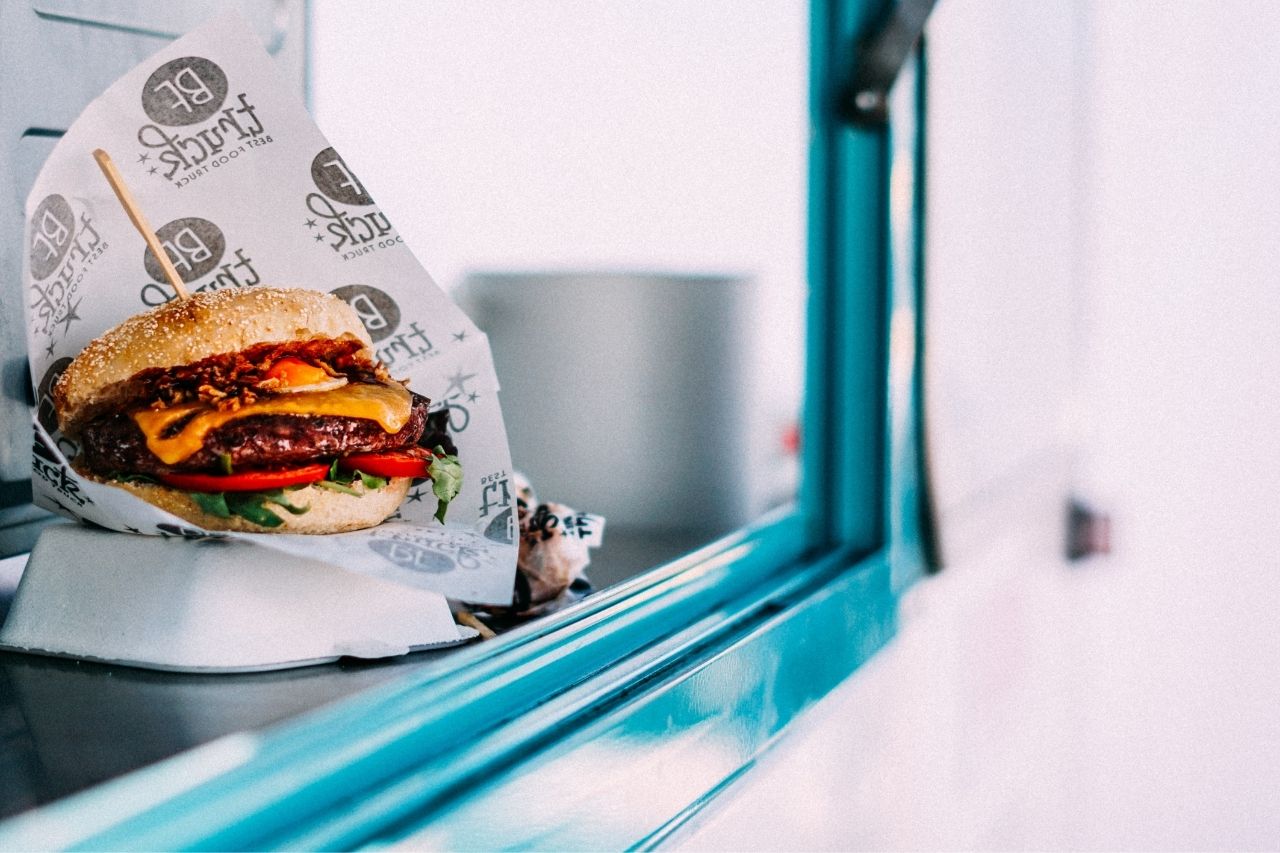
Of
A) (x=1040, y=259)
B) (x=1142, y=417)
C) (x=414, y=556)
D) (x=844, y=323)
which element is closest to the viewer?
(x=414, y=556)

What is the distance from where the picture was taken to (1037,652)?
2.66 m

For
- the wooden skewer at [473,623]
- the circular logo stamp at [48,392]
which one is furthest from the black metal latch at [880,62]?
the circular logo stamp at [48,392]

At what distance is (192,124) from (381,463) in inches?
15.3

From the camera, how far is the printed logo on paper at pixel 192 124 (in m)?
1.10

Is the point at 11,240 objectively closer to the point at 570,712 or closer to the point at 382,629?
the point at 382,629

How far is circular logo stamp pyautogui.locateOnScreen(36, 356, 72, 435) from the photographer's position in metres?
1.07

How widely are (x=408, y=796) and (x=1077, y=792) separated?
9.03 feet

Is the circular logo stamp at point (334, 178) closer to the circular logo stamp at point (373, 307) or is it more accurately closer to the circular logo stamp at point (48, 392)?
the circular logo stamp at point (373, 307)

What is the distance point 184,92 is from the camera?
1.11 metres

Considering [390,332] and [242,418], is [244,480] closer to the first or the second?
[242,418]

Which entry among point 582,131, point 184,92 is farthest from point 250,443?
point 582,131

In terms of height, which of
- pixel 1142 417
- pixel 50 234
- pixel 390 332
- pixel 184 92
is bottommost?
pixel 1142 417

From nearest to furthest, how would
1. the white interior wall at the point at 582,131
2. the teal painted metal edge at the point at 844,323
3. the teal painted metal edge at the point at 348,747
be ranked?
the teal painted metal edge at the point at 348,747, the teal painted metal edge at the point at 844,323, the white interior wall at the point at 582,131

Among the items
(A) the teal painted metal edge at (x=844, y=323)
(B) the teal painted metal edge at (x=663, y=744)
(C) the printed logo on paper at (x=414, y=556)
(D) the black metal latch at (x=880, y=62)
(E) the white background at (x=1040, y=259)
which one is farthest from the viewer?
(E) the white background at (x=1040, y=259)
